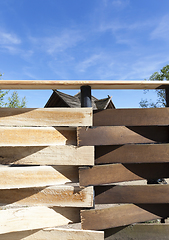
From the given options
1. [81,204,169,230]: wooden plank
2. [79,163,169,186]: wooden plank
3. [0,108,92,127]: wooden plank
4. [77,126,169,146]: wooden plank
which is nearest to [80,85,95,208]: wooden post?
[0,108,92,127]: wooden plank

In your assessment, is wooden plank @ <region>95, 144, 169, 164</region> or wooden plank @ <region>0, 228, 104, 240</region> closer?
wooden plank @ <region>0, 228, 104, 240</region>

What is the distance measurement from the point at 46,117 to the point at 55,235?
1334 millimetres

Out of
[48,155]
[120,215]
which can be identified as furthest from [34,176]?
[120,215]

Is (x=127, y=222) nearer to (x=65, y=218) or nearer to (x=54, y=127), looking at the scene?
(x=65, y=218)

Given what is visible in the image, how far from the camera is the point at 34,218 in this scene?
6.42ft

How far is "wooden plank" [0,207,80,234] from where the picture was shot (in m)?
1.91

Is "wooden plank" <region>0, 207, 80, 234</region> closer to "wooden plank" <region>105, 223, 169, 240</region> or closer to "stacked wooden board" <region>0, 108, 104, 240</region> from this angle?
"stacked wooden board" <region>0, 108, 104, 240</region>

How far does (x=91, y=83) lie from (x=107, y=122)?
0.49m

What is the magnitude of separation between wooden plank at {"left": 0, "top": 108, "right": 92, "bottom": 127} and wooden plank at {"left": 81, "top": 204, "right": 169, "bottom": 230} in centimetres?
103

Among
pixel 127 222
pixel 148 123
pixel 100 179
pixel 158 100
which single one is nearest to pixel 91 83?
pixel 148 123

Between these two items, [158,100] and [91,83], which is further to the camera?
[158,100]

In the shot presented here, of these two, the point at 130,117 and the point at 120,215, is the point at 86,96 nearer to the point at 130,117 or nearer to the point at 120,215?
the point at 130,117

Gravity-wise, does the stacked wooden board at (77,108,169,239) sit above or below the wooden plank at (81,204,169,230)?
above

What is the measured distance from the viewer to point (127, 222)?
2035 mm
